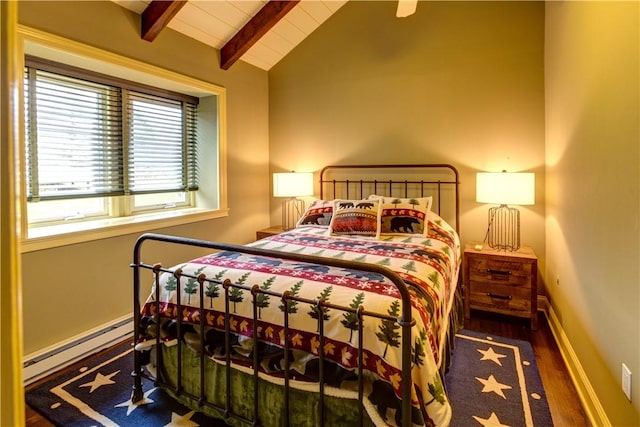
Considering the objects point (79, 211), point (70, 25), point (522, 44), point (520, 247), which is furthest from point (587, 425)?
point (70, 25)

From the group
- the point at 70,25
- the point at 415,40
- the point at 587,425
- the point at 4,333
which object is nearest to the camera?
the point at 4,333

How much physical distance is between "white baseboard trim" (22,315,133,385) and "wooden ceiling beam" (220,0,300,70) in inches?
98.6

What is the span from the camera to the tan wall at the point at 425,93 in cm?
315

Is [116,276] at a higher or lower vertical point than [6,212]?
lower

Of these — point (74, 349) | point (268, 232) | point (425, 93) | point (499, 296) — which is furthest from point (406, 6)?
point (74, 349)

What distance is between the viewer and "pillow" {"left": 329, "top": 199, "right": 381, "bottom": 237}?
116 inches

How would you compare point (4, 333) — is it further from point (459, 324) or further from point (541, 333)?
point (541, 333)

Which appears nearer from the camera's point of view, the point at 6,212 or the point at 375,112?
the point at 6,212

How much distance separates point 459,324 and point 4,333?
9.60 feet

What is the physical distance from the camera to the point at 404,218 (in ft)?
9.71

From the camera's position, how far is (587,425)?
175 centimetres

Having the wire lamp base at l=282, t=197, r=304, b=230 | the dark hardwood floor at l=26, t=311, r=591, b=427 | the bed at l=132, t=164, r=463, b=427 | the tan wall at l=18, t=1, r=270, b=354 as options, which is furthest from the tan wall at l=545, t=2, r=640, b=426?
the tan wall at l=18, t=1, r=270, b=354

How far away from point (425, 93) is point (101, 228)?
2.97 meters

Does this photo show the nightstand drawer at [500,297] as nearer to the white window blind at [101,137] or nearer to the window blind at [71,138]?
the white window blind at [101,137]
